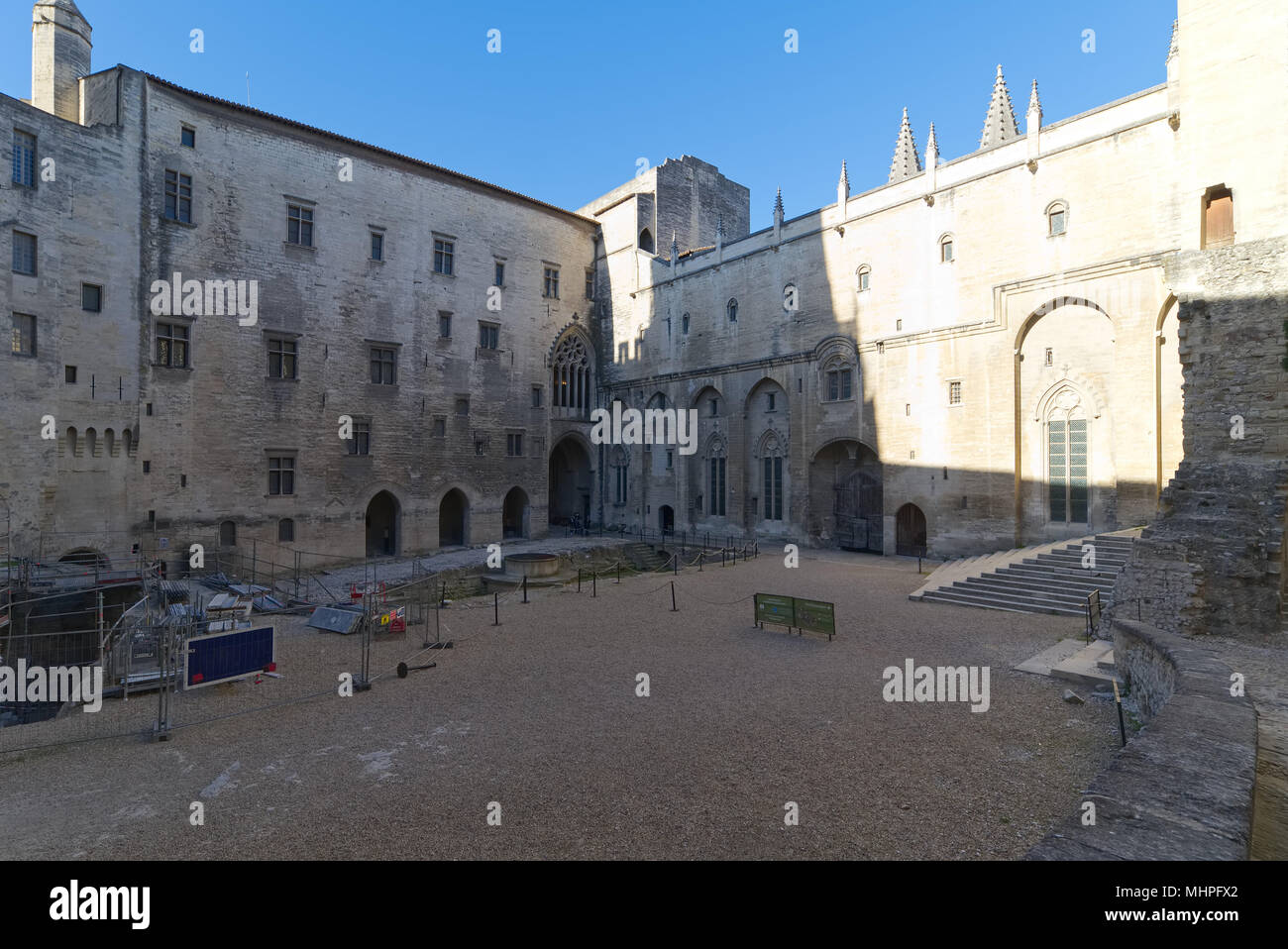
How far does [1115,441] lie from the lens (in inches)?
770

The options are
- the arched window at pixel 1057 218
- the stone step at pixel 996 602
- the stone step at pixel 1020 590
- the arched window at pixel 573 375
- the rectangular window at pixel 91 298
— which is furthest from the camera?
the arched window at pixel 573 375

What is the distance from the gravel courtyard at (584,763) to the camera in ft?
19.9

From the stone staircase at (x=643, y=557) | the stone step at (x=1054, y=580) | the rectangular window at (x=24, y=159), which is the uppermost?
the rectangular window at (x=24, y=159)

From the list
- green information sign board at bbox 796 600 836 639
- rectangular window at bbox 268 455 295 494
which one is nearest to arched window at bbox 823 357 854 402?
green information sign board at bbox 796 600 836 639

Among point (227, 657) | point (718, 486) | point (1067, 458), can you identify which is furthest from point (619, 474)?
point (227, 657)

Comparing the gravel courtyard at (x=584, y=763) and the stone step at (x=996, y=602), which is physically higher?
the stone step at (x=996, y=602)

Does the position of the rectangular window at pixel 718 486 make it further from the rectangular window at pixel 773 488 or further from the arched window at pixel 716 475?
the rectangular window at pixel 773 488

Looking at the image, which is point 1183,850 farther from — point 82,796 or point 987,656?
point 82,796

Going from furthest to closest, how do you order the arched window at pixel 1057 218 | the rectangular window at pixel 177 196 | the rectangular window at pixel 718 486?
the rectangular window at pixel 718 486
the rectangular window at pixel 177 196
the arched window at pixel 1057 218

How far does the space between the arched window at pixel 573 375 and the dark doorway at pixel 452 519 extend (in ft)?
24.8

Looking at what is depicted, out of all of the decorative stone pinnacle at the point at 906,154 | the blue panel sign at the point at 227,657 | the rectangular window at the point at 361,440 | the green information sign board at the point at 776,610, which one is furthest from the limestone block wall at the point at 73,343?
the decorative stone pinnacle at the point at 906,154

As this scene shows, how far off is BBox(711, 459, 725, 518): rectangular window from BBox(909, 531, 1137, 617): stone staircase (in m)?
14.5

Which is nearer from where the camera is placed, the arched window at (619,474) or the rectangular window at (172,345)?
the rectangular window at (172,345)
